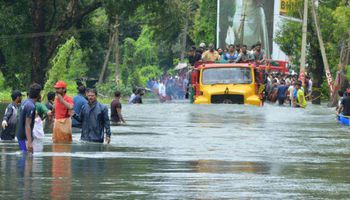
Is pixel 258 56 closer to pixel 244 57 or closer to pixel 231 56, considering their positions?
pixel 231 56

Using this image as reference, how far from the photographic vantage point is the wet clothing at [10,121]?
2373 centimetres

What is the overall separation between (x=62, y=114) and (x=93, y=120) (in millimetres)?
884

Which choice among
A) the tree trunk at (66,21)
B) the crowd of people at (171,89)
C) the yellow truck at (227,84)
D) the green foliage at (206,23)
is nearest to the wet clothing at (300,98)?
the yellow truck at (227,84)

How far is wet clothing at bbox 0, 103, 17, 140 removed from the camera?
2373 centimetres

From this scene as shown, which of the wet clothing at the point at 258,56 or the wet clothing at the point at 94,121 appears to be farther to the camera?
the wet clothing at the point at 258,56

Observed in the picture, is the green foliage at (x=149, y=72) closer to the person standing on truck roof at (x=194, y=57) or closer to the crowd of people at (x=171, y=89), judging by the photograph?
the crowd of people at (x=171, y=89)

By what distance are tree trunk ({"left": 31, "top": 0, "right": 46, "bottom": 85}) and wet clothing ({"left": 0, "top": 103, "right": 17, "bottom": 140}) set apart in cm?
2943

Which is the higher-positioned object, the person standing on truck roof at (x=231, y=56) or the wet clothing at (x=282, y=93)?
the person standing on truck roof at (x=231, y=56)

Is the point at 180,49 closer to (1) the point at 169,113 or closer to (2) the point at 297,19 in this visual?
(2) the point at 297,19

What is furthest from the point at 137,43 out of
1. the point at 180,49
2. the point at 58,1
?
the point at 58,1

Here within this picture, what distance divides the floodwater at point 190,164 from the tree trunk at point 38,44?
74.6 feet

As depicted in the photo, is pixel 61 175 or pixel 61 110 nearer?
pixel 61 175

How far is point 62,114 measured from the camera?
22.3 metres

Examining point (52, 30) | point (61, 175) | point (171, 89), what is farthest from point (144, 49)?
point (61, 175)
